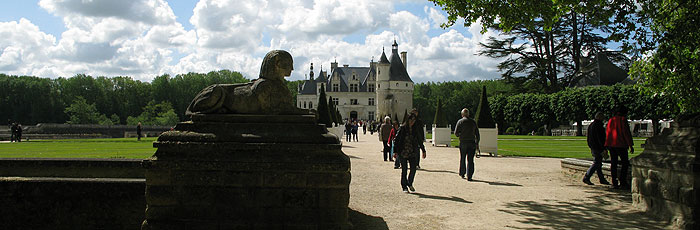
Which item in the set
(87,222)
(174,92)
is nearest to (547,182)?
(87,222)

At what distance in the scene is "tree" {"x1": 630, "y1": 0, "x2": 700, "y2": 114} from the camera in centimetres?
756

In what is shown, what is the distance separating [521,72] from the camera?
43.2 m

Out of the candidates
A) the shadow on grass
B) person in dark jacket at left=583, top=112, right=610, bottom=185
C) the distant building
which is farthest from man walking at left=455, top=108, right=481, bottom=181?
the distant building

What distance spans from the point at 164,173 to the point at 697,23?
7716mm

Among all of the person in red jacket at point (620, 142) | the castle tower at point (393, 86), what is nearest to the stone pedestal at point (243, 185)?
the person in red jacket at point (620, 142)

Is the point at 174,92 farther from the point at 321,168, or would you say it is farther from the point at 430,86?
the point at 321,168

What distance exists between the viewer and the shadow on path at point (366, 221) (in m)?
5.30

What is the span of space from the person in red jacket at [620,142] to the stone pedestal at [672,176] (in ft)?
5.35

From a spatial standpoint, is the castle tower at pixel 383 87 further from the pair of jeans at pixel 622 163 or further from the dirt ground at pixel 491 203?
the pair of jeans at pixel 622 163

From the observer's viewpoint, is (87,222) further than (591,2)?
No

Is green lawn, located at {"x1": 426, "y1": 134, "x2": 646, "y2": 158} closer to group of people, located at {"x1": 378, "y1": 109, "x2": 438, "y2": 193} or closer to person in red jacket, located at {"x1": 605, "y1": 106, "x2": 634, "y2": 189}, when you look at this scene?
person in red jacket, located at {"x1": 605, "y1": 106, "x2": 634, "y2": 189}

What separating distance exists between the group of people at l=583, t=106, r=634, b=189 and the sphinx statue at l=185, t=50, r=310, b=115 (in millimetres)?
5784

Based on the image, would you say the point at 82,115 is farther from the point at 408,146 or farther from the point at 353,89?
the point at 408,146

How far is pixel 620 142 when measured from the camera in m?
8.11
